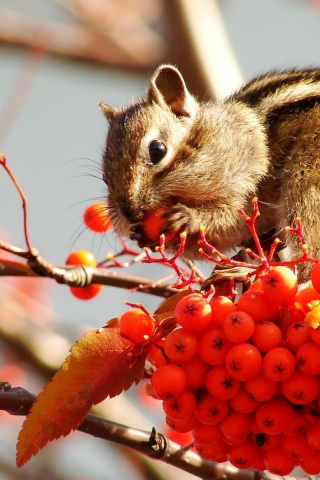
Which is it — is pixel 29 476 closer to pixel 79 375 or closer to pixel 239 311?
pixel 79 375

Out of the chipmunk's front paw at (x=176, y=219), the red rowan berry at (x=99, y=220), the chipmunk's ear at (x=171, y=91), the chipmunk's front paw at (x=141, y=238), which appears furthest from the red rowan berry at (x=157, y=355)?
the chipmunk's ear at (x=171, y=91)

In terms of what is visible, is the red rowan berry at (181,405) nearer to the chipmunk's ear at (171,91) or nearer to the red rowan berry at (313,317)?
the red rowan berry at (313,317)

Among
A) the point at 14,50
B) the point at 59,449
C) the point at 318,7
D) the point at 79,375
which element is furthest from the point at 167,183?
the point at 318,7

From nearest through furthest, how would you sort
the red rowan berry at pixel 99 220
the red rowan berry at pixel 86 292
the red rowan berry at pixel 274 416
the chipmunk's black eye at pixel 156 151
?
the red rowan berry at pixel 274 416, the red rowan berry at pixel 86 292, the red rowan berry at pixel 99 220, the chipmunk's black eye at pixel 156 151

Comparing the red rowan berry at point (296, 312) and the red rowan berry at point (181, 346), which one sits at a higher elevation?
the red rowan berry at point (181, 346)

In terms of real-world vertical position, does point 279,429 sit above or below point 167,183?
below

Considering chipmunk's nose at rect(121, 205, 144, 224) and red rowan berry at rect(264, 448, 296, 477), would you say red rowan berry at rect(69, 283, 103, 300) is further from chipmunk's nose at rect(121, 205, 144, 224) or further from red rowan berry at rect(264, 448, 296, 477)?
red rowan berry at rect(264, 448, 296, 477)

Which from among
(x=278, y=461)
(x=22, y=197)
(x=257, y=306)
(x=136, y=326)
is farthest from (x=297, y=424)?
(x=22, y=197)

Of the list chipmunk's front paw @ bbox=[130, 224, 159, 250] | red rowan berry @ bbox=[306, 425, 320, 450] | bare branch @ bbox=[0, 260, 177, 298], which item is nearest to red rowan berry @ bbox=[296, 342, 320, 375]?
red rowan berry @ bbox=[306, 425, 320, 450]

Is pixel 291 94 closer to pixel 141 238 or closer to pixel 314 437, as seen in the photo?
pixel 141 238
